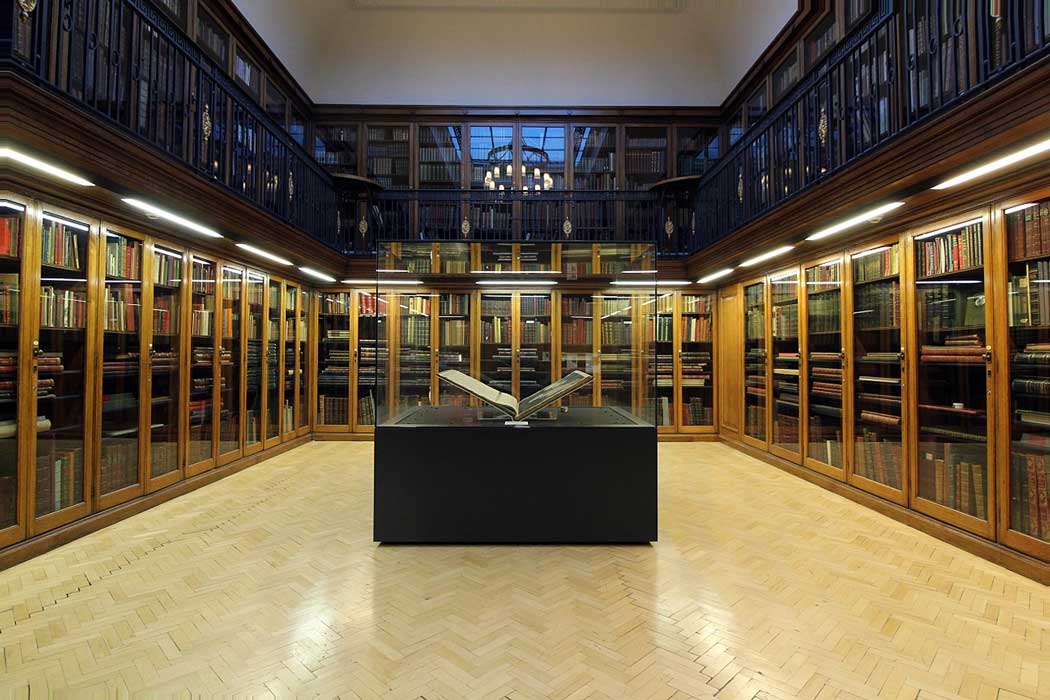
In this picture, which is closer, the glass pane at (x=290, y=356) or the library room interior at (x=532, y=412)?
the library room interior at (x=532, y=412)

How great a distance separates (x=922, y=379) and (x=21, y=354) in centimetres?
645

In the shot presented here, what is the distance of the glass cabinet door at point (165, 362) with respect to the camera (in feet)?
12.9

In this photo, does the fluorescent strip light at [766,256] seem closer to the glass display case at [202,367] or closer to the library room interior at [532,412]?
the library room interior at [532,412]

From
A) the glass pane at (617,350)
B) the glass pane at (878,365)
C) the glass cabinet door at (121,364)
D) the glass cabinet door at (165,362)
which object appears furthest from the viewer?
the glass cabinet door at (165,362)

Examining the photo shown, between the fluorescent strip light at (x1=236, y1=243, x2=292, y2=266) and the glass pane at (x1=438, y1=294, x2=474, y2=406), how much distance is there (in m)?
2.23

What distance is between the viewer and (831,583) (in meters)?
2.52

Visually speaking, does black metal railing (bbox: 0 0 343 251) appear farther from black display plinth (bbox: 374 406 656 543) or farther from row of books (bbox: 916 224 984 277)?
row of books (bbox: 916 224 984 277)

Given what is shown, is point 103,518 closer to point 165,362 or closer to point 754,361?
point 165,362

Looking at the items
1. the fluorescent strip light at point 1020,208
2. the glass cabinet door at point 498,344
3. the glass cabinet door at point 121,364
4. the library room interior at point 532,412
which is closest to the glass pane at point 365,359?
the library room interior at point 532,412

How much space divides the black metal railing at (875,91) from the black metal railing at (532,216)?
859 millimetres

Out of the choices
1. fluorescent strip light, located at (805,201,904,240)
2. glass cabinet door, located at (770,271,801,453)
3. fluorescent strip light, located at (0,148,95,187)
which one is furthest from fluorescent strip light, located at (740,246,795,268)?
fluorescent strip light, located at (0,148,95,187)

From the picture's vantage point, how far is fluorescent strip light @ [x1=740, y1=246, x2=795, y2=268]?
4789mm

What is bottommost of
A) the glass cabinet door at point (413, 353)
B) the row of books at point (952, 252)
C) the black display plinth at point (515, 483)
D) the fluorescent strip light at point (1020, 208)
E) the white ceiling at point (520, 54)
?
the black display plinth at point (515, 483)

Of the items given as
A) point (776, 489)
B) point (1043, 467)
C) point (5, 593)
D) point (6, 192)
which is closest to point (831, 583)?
point (1043, 467)
